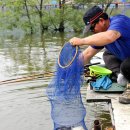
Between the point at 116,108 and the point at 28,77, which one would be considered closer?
the point at 116,108

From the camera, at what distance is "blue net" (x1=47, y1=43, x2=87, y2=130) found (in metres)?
5.90

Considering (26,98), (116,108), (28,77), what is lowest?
(28,77)

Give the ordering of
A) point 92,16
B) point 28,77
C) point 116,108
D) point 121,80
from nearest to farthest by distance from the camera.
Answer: point 116,108 → point 92,16 → point 121,80 → point 28,77

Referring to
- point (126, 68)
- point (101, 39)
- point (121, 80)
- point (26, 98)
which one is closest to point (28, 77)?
point (26, 98)

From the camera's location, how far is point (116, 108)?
573cm

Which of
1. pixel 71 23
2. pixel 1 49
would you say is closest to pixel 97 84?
pixel 1 49

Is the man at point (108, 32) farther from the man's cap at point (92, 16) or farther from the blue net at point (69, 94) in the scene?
the blue net at point (69, 94)

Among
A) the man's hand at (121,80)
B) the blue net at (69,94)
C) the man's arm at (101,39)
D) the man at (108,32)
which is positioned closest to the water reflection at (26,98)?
the man's hand at (121,80)

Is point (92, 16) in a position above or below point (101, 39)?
above

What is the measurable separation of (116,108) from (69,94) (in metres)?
0.67

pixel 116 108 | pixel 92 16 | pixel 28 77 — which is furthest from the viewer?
pixel 28 77

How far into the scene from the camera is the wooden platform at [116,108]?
16.9 feet

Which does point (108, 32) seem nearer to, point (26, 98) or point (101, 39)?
point (101, 39)

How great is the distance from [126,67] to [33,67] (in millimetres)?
7109
